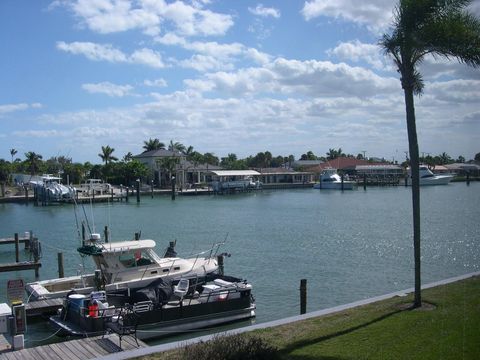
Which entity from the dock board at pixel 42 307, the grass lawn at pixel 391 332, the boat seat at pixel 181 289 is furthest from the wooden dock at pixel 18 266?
the grass lawn at pixel 391 332

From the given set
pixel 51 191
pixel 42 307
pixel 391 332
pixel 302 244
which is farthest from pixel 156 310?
pixel 51 191

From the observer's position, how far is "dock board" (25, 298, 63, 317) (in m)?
20.7

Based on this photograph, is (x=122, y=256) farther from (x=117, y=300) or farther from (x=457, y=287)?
(x=457, y=287)

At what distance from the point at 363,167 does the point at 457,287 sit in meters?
150

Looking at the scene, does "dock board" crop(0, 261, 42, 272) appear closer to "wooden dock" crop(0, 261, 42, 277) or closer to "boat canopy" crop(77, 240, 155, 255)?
"wooden dock" crop(0, 261, 42, 277)

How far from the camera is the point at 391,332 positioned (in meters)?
12.9

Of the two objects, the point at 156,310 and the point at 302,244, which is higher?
the point at 156,310

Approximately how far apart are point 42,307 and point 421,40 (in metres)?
16.9

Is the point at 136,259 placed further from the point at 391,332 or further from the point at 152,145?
the point at 152,145

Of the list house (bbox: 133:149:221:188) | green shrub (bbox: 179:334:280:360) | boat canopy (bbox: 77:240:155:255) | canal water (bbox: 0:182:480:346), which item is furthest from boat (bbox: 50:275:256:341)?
house (bbox: 133:149:221:188)

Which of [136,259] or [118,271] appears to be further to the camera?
[136,259]

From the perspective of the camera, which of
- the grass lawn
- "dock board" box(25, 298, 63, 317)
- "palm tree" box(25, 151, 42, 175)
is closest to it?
the grass lawn

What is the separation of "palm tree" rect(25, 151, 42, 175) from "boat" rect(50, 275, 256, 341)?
120m

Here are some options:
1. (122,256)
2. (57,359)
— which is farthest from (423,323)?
(122,256)
